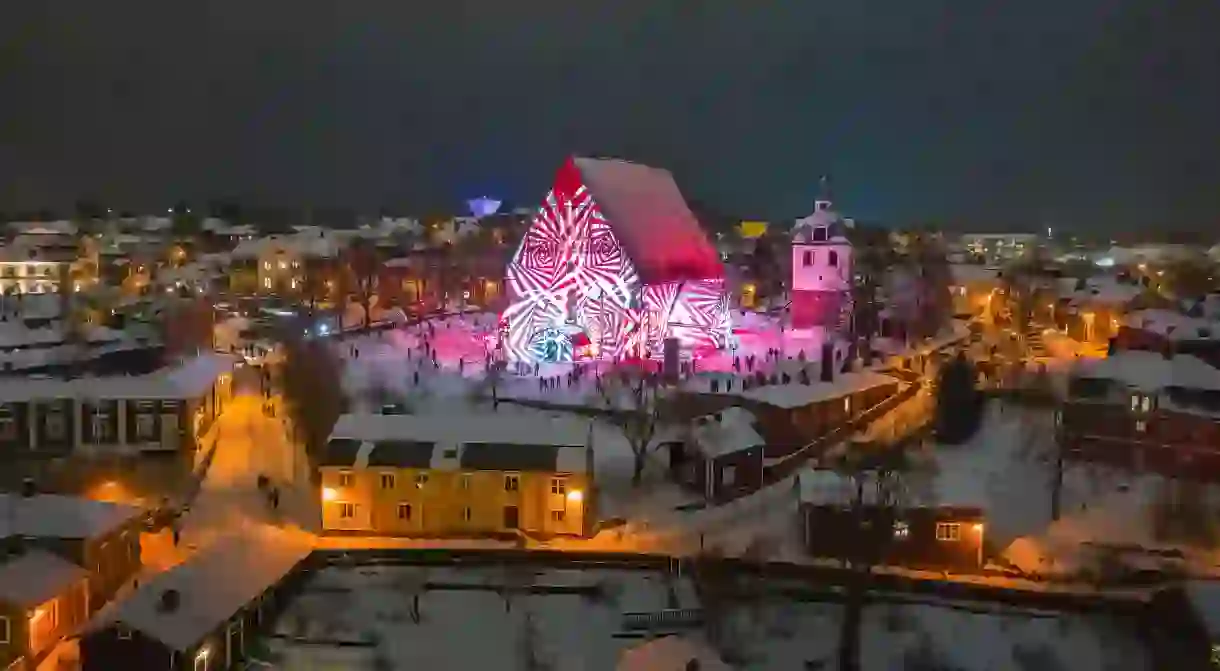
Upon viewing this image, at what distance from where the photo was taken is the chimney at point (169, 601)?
17.0 metres

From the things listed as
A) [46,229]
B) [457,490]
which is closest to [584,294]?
[457,490]

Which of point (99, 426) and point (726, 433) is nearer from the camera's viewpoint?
point (726, 433)

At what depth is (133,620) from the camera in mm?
16578

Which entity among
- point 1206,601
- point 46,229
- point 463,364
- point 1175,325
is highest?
point 46,229

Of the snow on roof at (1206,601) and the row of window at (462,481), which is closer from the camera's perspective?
the snow on roof at (1206,601)

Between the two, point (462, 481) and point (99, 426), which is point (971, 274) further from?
point (99, 426)

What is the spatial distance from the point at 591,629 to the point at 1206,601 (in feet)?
31.9

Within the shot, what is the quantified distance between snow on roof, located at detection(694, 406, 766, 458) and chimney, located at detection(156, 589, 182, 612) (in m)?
12.1

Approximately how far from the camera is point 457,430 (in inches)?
939

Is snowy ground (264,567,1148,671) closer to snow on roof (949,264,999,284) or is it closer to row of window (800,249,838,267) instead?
row of window (800,249,838,267)

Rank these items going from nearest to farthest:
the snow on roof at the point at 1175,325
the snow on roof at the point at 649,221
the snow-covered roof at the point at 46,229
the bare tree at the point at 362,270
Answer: the snow on roof at the point at 649,221 → the snow on roof at the point at 1175,325 → the bare tree at the point at 362,270 → the snow-covered roof at the point at 46,229

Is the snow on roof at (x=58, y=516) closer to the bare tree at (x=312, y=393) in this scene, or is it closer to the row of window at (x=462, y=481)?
the row of window at (x=462, y=481)

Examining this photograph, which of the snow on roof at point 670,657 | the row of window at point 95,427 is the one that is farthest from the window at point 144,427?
the snow on roof at point 670,657

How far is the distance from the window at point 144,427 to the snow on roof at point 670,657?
55.7 ft
